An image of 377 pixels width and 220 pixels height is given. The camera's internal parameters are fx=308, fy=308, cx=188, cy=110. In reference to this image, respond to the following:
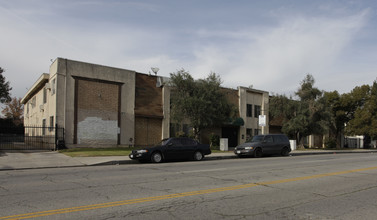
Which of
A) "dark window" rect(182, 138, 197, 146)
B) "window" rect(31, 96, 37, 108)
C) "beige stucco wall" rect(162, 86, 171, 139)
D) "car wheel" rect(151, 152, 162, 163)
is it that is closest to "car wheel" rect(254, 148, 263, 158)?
A: "dark window" rect(182, 138, 197, 146)

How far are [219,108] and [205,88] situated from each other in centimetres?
204

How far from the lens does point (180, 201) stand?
6953 millimetres

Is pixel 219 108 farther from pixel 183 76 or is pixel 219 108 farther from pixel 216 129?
pixel 216 129

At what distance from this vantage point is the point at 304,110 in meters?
34.5

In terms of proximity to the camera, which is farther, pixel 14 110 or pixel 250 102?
pixel 14 110

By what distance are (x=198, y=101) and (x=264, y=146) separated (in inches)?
252

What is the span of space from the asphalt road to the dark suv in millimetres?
9874

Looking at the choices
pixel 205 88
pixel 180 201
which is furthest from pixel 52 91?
pixel 180 201

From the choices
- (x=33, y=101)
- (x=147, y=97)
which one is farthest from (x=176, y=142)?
(x=33, y=101)

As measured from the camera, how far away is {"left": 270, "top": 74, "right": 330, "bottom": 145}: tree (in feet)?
113

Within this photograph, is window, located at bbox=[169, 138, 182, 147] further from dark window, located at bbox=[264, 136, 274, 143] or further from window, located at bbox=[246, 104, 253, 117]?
window, located at bbox=[246, 104, 253, 117]

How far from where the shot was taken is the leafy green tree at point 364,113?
44.1 metres

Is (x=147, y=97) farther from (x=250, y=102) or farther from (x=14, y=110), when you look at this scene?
(x=14, y=110)

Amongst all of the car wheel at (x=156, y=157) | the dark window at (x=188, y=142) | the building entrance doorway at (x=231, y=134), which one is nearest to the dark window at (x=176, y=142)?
the dark window at (x=188, y=142)
